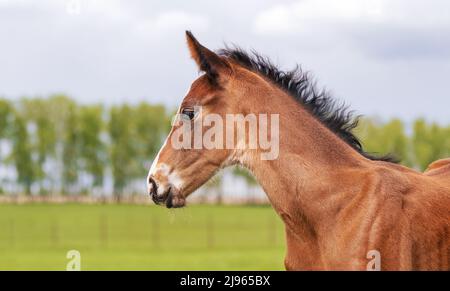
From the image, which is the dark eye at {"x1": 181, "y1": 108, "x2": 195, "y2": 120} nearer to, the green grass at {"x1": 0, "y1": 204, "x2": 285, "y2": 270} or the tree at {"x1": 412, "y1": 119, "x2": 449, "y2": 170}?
the green grass at {"x1": 0, "y1": 204, "x2": 285, "y2": 270}

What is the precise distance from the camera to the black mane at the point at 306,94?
6.66 metres

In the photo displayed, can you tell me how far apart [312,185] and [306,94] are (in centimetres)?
100

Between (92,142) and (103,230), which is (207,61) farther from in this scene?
(92,142)

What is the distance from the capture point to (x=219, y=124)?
627cm

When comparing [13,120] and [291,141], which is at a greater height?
[13,120]

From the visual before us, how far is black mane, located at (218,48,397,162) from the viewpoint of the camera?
666cm

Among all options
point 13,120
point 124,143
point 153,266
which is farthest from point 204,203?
point 153,266

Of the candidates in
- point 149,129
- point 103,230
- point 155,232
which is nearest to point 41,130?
point 149,129

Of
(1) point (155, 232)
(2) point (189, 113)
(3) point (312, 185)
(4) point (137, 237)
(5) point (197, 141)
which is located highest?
(2) point (189, 113)

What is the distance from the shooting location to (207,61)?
6328 millimetres

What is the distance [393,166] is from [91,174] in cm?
8451

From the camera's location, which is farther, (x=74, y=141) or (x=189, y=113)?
(x=74, y=141)
